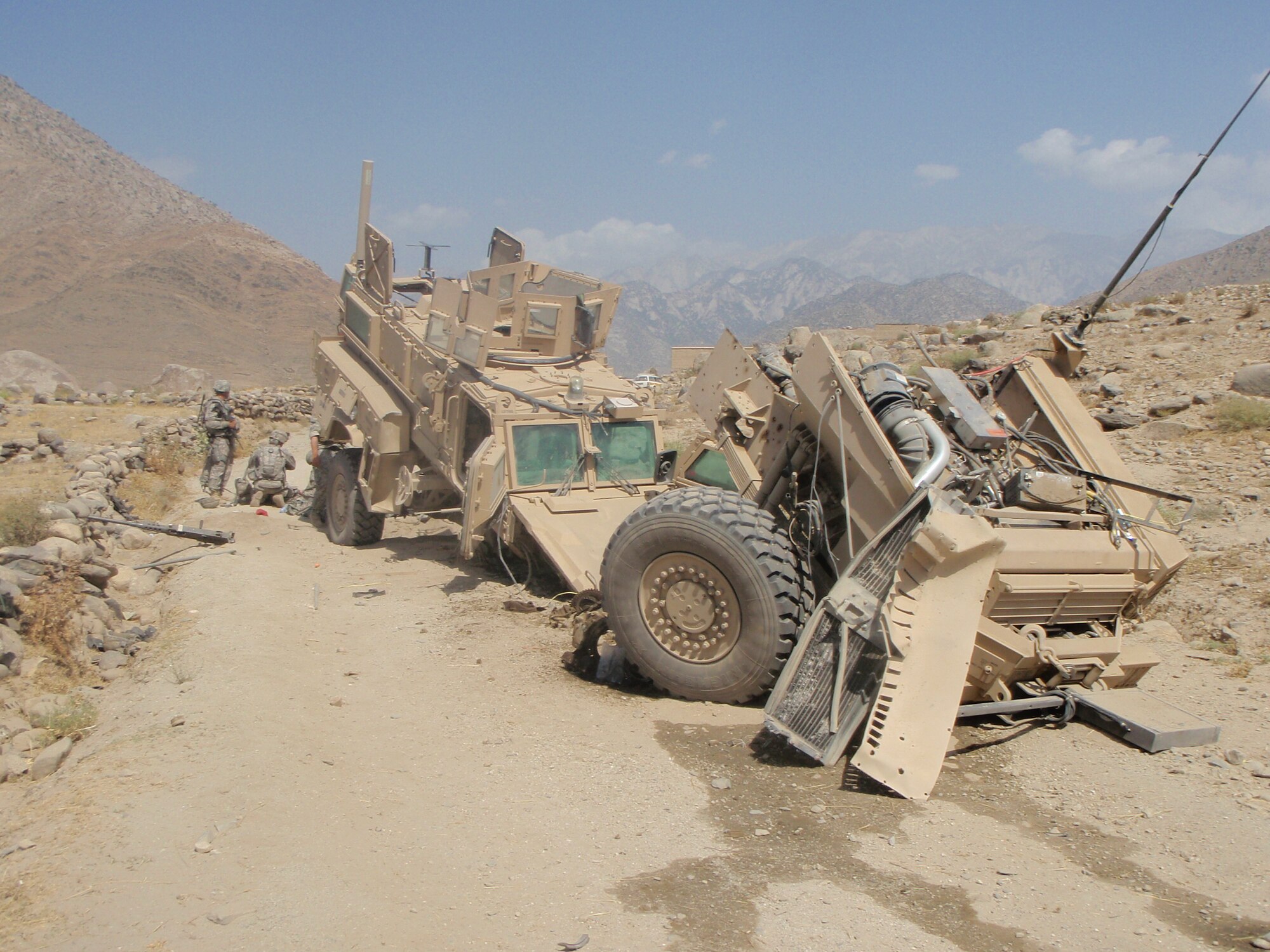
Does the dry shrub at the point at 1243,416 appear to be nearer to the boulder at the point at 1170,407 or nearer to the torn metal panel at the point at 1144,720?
the boulder at the point at 1170,407

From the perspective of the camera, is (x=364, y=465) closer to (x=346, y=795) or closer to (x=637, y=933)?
(x=346, y=795)

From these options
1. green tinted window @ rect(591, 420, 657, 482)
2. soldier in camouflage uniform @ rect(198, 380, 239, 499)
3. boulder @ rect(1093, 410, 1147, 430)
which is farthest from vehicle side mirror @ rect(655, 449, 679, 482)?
soldier in camouflage uniform @ rect(198, 380, 239, 499)

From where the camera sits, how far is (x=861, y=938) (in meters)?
3.25

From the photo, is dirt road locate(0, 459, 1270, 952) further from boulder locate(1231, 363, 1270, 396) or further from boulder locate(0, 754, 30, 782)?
boulder locate(1231, 363, 1270, 396)

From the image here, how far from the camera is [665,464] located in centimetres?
870

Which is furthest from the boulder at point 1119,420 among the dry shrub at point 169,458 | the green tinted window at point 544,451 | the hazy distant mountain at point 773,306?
the hazy distant mountain at point 773,306

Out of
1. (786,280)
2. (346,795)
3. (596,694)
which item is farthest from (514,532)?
(786,280)

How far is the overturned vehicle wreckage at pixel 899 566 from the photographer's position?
460 centimetres

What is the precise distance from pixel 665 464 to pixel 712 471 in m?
1.90

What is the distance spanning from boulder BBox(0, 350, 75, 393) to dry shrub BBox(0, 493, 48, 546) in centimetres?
1822

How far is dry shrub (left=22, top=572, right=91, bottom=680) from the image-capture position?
21.4 ft

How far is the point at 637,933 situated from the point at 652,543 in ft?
8.66

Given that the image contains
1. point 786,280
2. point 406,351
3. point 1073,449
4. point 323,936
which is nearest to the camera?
point 323,936

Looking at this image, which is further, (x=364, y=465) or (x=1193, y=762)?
(x=364, y=465)
